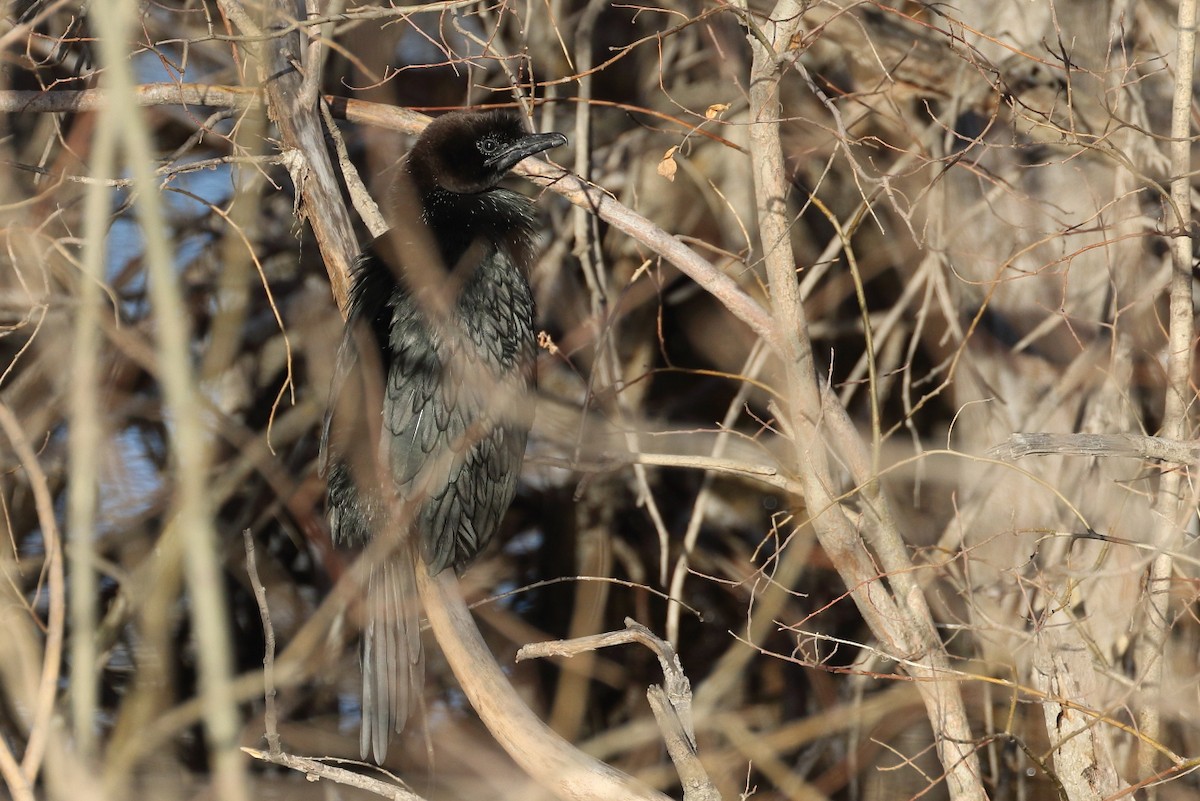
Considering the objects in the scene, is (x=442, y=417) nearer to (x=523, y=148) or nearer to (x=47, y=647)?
(x=523, y=148)

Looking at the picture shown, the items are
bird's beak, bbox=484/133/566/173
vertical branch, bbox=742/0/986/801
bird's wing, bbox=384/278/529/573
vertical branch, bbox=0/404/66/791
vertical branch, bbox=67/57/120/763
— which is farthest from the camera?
bird's beak, bbox=484/133/566/173

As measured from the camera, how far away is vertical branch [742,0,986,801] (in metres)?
2.39

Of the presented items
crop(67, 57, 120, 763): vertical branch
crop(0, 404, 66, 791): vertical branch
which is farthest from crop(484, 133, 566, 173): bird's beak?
crop(67, 57, 120, 763): vertical branch

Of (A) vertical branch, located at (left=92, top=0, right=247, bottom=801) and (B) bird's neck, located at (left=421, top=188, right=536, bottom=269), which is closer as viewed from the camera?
(A) vertical branch, located at (left=92, top=0, right=247, bottom=801)

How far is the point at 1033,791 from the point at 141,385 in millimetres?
3638

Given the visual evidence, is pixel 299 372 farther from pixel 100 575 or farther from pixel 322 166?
pixel 322 166

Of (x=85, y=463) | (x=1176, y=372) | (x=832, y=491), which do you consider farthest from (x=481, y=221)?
(x=85, y=463)

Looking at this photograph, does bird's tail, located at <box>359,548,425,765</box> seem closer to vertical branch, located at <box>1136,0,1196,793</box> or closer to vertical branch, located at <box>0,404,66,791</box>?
vertical branch, located at <box>0,404,66,791</box>

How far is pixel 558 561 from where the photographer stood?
4824 millimetres

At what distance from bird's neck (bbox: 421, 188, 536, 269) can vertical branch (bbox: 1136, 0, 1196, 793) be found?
5.37 feet

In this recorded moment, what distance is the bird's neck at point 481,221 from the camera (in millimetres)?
3041

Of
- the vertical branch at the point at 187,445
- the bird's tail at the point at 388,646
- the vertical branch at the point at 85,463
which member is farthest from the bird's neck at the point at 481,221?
the vertical branch at the point at 187,445

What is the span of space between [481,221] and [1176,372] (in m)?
1.77

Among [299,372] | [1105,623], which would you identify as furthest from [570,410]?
[1105,623]
